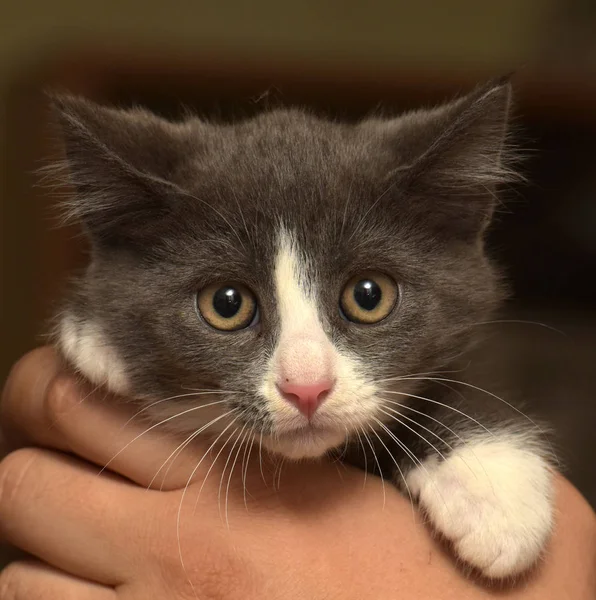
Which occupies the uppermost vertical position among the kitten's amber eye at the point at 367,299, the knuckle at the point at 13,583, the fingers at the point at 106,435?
the kitten's amber eye at the point at 367,299

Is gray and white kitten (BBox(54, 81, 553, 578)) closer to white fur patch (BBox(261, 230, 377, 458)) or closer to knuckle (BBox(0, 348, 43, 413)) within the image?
white fur patch (BBox(261, 230, 377, 458))

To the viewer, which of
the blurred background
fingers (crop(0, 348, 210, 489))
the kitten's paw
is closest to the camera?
the kitten's paw

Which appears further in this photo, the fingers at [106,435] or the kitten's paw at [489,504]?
the fingers at [106,435]

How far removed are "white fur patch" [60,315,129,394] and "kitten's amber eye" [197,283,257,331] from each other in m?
0.20

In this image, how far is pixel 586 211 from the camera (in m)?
2.64

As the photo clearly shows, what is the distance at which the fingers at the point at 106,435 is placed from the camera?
3.99ft

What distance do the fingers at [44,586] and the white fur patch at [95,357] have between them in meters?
0.32

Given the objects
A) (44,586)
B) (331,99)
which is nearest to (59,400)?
(44,586)

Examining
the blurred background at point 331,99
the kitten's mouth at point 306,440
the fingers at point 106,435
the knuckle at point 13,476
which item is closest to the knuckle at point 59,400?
the fingers at point 106,435

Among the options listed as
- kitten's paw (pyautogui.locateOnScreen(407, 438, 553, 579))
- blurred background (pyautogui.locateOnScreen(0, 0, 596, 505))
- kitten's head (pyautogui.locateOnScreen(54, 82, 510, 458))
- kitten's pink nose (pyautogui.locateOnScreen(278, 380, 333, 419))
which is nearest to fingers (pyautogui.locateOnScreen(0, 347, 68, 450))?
kitten's head (pyautogui.locateOnScreen(54, 82, 510, 458))

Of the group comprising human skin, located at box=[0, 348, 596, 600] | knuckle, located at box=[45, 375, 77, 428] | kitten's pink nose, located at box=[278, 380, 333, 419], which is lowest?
human skin, located at box=[0, 348, 596, 600]

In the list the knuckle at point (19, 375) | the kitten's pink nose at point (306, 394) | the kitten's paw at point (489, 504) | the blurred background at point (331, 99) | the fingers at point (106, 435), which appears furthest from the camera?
the blurred background at point (331, 99)

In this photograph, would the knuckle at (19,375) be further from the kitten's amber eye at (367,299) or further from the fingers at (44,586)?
the kitten's amber eye at (367,299)

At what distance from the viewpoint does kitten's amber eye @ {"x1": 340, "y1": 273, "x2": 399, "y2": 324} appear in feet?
3.69
